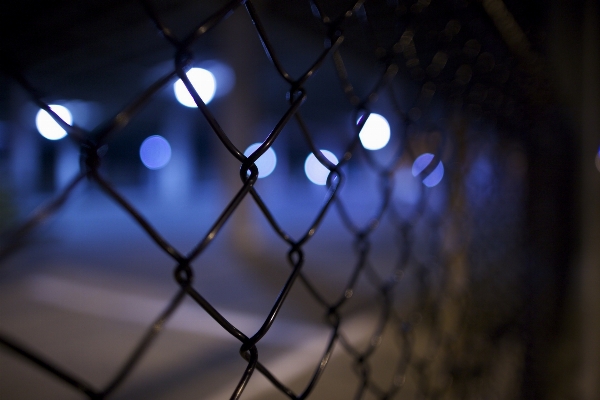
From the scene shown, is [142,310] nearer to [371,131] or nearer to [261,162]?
[261,162]

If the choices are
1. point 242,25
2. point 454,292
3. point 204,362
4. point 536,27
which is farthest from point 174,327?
point 242,25

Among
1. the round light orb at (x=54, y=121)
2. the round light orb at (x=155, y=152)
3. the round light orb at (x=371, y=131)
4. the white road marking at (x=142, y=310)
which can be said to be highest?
the round light orb at (x=155, y=152)

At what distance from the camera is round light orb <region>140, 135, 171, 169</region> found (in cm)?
1127

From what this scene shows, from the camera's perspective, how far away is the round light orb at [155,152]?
11273 mm

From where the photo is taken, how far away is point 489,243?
4.58ft

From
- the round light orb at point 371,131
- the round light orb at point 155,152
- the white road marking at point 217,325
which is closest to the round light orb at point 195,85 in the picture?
the round light orb at point 371,131

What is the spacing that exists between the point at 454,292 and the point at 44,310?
2.64 m

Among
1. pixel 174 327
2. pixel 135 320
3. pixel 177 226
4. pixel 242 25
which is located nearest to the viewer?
pixel 174 327

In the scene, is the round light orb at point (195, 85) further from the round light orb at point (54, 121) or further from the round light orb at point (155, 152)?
the round light orb at point (155, 152)

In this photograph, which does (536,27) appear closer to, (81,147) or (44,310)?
(81,147)

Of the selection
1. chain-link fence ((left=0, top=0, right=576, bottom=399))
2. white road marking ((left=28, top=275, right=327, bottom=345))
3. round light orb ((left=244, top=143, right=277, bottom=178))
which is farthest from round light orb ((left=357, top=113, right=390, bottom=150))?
white road marking ((left=28, top=275, right=327, bottom=345))

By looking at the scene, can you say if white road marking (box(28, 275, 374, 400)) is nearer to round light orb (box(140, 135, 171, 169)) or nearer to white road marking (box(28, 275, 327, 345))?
white road marking (box(28, 275, 327, 345))

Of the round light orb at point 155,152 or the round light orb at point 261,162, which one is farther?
the round light orb at point 155,152

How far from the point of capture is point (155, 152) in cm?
1177
